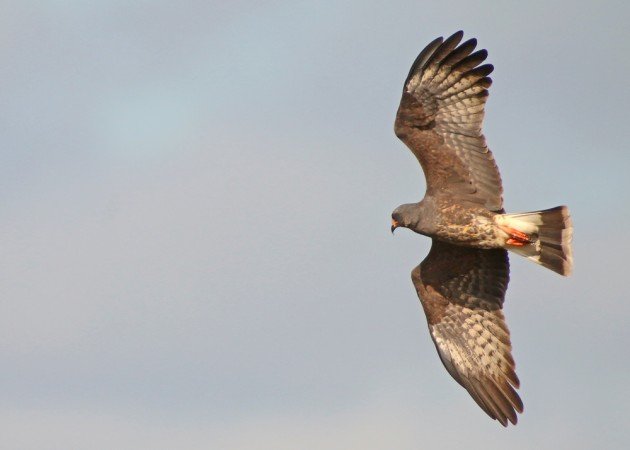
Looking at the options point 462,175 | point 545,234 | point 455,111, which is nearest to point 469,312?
point 545,234

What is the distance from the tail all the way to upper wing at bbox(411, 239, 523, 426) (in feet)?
2.68

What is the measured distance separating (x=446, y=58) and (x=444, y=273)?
2.60m

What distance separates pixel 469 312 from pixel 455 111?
2519 mm

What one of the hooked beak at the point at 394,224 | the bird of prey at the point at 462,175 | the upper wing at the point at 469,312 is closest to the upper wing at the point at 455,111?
the bird of prey at the point at 462,175

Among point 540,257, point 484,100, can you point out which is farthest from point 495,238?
point 484,100

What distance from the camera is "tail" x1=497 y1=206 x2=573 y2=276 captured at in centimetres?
1443

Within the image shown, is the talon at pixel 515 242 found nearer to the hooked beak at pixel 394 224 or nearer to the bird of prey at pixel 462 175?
the bird of prey at pixel 462 175

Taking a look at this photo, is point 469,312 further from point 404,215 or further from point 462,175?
point 462,175

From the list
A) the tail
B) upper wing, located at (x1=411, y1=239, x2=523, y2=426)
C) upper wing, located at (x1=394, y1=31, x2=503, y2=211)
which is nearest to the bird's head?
upper wing, located at (x1=394, y1=31, x2=503, y2=211)

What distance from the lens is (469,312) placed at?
15.7m

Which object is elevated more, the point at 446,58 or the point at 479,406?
the point at 446,58

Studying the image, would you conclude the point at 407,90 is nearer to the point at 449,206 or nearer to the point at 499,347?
the point at 449,206

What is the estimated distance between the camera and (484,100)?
47.8ft

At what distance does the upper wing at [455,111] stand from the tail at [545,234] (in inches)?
10.7
